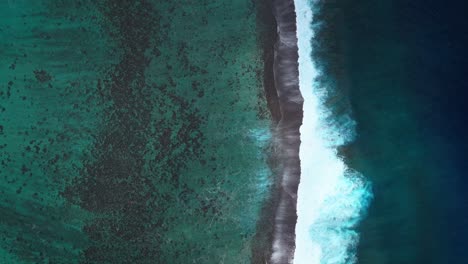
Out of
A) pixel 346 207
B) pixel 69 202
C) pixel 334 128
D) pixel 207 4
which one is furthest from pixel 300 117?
pixel 69 202

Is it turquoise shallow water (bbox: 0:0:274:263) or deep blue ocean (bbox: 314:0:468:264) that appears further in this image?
deep blue ocean (bbox: 314:0:468:264)

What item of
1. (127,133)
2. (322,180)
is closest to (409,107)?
(322,180)

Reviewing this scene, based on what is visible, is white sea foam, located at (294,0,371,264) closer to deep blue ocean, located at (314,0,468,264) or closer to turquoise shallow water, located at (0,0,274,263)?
deep blue ocean, located at (314,0,468,264)

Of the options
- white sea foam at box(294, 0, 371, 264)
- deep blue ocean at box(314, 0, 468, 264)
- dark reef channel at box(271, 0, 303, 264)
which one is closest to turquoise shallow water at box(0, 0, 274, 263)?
dark reef channel at box(271, 0, 303, 264)

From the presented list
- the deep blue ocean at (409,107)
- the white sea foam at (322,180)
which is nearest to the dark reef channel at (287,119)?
the white sea foam at (322,180)

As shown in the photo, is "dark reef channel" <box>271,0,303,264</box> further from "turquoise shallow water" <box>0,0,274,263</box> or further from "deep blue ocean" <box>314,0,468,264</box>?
"deep blue ocean" <box>314,0,468,264</box>
